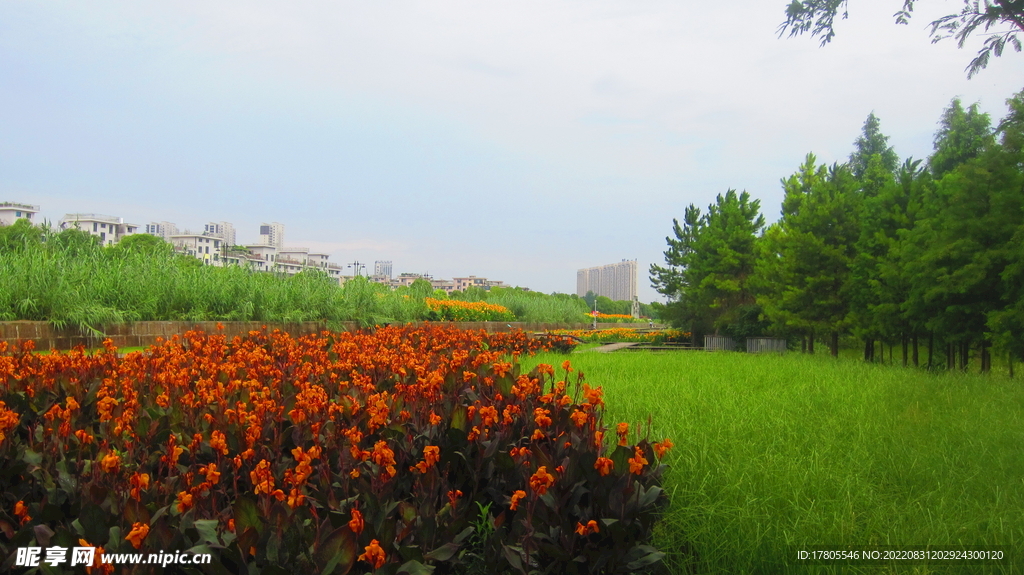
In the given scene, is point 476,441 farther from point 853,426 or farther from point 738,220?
point 738,220

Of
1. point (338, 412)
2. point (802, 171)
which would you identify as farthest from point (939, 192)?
point (338, 412)

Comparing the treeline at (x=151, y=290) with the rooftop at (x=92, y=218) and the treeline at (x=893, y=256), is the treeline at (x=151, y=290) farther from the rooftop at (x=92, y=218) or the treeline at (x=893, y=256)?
the rooftop at (x=92, y=218)

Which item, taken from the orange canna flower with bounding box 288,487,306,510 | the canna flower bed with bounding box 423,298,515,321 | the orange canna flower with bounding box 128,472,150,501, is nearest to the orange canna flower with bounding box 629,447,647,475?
the orange canna flower with bounding box 288,487,306,510

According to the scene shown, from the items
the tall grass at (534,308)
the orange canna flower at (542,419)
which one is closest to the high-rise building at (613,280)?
the tall grass at (534,308)

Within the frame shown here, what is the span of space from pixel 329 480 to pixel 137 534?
697 millimetres

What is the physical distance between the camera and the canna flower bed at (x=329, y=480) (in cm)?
191

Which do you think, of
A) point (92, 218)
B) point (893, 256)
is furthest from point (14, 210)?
point (893, 256)

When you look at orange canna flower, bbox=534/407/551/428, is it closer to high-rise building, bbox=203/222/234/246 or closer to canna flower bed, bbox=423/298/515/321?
canna flower bed, bbox=423/298/515/321

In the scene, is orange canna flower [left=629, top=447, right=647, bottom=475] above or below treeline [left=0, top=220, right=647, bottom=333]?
below

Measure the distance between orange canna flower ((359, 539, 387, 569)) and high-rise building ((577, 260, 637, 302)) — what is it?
7103 centimetres

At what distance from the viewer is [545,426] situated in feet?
9.76

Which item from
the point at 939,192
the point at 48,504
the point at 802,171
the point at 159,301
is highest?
the point at 802,171

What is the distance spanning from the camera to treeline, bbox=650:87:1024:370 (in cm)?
751

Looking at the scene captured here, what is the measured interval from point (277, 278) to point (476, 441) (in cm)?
1015
